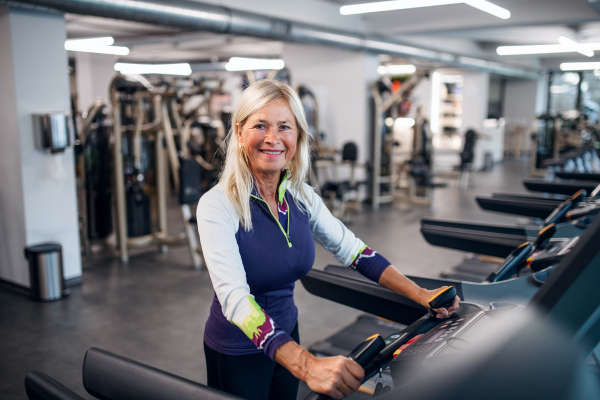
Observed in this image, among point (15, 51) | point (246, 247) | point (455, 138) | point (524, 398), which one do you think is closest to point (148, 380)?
point (246, 247)

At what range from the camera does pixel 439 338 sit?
0.94 meters

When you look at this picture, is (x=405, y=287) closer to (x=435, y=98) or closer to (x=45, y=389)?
(x=45, y=389)

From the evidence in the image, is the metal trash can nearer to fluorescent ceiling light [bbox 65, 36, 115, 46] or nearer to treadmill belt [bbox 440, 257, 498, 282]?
treadmill belt [bbox 440, 257, 498, 282]

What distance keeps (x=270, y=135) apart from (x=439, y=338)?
25.2 inches

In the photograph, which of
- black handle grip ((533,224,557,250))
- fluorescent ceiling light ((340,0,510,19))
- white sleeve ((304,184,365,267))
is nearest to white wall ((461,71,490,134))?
fluorescent ceiling light ((340,0,510,19))

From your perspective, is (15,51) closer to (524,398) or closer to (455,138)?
(524,398)

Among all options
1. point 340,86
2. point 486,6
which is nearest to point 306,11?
point 340,86

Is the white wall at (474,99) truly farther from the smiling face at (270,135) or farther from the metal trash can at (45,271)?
the smiling face at (270,135)

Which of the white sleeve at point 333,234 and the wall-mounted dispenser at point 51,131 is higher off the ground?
the wall-mounted dispenser at point 51,131

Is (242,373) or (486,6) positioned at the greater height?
(486,6)

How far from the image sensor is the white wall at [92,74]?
365 inches

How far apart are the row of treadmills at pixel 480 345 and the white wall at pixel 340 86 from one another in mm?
6108

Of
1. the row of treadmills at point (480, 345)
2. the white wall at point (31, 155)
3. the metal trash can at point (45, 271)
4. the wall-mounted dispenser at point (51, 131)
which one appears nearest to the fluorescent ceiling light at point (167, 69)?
the white wall at point (31, 155)

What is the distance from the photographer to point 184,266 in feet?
15.4
